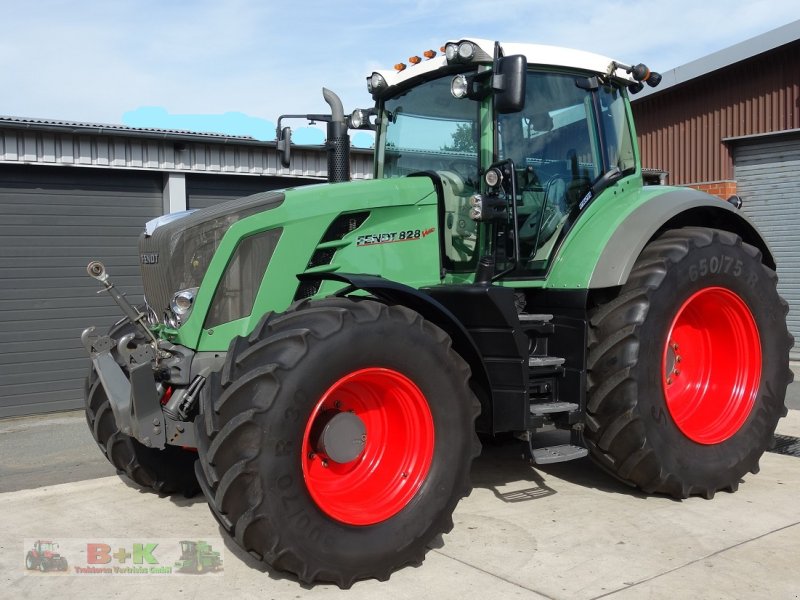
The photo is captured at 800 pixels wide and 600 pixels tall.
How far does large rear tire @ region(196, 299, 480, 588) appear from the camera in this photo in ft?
11.4

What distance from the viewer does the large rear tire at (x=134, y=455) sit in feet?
16.7

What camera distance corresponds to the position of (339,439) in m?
3.95

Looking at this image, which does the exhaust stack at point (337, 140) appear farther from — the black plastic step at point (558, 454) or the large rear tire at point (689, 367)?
the black plastic step at point (558, 454)

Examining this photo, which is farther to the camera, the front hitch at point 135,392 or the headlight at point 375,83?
the headlight at point 375,83

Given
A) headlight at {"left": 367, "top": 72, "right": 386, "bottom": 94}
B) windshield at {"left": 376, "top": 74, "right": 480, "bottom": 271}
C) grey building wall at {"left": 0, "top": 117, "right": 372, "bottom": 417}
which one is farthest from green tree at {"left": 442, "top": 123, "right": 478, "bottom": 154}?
grey building wall at {"left": 0, "top": 117, "right": 372, "bottom": 417}

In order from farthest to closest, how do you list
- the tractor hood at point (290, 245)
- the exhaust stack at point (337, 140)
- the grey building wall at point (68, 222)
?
the grey building wall at point (68, 222), the exhaust stack at point (337, 140), the tractor hood at point (290, 245)

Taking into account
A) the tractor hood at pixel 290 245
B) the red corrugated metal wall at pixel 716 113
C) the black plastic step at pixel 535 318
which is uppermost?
the red corrugated metal wall at pixel 716 113

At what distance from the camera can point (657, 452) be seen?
4738mm

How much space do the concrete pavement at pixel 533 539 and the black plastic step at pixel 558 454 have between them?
377 mm

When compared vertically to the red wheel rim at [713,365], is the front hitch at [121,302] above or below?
above

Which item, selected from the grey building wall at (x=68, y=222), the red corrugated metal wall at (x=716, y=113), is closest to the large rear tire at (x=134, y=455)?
the grey building wall at (x=68, y=222)

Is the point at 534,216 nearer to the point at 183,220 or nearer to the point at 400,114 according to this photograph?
the point at 400,114

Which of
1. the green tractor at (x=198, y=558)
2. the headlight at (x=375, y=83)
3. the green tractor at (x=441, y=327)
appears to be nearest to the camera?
the green tractor at (x=441, y=327)

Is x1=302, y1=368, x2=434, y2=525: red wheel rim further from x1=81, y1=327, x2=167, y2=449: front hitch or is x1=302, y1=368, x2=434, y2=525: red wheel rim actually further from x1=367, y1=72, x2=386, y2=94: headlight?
x1=367, y1=72, x2=386, y2=94: headlight
